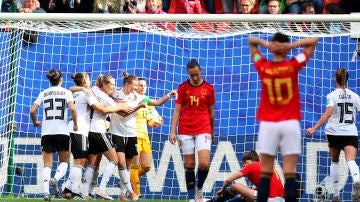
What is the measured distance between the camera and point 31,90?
20000 millimetres

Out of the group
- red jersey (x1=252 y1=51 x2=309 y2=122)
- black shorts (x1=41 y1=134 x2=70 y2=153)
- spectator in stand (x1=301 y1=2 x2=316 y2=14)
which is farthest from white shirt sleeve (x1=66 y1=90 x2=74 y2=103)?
spectator in stand (x1=301 y1=2 x2=316 y2=14)

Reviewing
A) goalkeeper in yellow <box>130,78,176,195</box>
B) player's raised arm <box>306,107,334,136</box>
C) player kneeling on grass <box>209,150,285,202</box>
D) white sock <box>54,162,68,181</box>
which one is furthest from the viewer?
goalkeeper in yellow <box>130,78,176,195</box>

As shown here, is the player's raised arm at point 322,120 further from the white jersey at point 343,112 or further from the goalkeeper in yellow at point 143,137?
the goalkeeper in yellow at point 143,137

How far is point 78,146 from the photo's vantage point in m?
18.5

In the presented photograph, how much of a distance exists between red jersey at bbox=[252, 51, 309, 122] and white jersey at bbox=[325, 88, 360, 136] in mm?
5287

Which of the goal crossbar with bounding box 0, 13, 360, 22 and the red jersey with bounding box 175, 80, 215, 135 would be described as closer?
the red jersey with bounding box 175, 80, 215, 135

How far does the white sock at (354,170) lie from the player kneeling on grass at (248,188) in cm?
221

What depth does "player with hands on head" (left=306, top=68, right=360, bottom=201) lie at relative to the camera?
18.2 m

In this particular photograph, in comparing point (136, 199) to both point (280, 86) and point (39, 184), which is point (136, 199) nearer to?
point (39, 184)

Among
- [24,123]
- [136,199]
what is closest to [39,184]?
[24,123]

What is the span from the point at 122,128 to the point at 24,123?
6.80 feet

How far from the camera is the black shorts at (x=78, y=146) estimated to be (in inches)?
727

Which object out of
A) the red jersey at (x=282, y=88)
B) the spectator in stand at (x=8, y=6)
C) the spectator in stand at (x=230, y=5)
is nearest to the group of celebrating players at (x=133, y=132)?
the red jersey at (x=282, y=88)

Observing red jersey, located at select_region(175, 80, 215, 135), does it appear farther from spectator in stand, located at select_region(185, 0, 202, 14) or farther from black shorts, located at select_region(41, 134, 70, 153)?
spectator in stand, located at select_region(185, 0, 202, 14)
